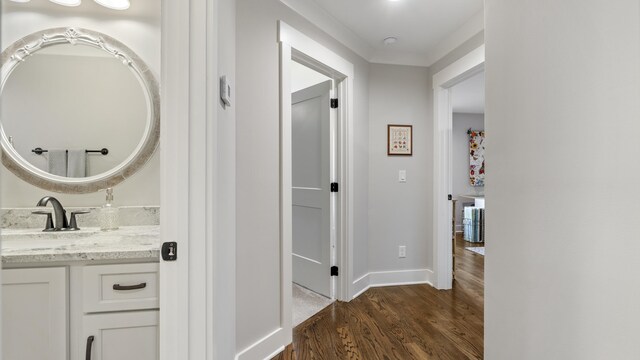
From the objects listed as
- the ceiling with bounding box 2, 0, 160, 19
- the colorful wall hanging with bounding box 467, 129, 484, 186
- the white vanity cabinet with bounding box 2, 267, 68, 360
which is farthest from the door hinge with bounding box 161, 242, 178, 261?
the colorful wall hanging with bounding box 467, 129, 484, 186

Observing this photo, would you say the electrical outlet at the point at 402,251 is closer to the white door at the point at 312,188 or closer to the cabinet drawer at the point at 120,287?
the white door at the point at 312,188

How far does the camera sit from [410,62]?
10.6 feet

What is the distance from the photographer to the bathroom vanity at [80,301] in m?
1.26

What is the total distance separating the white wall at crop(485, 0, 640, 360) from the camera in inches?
34.6

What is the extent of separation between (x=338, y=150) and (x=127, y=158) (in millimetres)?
1561

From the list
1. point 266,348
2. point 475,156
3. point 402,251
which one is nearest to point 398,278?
point 402,251

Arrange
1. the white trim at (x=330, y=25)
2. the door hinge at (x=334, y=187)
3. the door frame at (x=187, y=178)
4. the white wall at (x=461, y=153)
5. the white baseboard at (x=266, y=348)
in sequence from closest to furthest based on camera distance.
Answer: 1. the door frame at (x=187, y=178)
2. the white baseboard at (x=266, y=348)
3. the white trim at (x=330, y=25)
4. the door hinge at (x=334, y=187)
5. the white wall at (x=461, y=153)

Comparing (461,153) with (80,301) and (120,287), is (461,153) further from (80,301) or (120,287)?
(80,301)

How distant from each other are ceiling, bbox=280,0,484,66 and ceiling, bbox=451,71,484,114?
38.0 inches

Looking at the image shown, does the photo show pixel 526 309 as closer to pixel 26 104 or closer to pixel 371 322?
pixel 371 322

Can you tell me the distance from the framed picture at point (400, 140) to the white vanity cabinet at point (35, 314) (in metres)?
2.63

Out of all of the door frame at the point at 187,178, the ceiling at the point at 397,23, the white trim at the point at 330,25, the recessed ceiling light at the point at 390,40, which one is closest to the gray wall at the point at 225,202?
the door frame at the point at 187,178

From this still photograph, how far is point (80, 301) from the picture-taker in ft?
4.29

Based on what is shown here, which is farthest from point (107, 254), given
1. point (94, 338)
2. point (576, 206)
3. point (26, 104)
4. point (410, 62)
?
point (410, 62)
